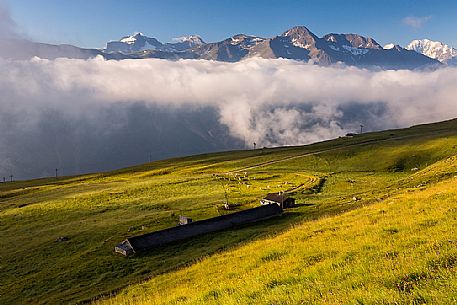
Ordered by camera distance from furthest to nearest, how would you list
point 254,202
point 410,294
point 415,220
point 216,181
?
point 216,181
point 254,202
point 415,220
point 410,294

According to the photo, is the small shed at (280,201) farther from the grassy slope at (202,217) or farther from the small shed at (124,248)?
Answer: the small shed at (124,248)

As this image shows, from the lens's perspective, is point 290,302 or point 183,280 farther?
point 183,280

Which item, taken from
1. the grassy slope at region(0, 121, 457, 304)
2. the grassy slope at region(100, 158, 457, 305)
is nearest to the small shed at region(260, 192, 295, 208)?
the grassy slope at region(0, 121, 457, 304)

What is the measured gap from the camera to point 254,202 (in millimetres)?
92625

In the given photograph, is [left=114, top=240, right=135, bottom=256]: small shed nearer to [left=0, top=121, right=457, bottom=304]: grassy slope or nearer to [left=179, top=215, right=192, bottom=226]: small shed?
[left=0, top=121, right=457, bottom=304]: grassy slope

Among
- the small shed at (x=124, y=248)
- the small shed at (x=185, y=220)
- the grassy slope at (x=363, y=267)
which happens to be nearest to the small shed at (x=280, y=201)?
the small shed at (x=185, y=220)

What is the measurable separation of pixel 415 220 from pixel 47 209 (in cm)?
10215

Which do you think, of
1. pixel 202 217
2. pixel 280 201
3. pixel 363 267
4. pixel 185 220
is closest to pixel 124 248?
pixel 185 220

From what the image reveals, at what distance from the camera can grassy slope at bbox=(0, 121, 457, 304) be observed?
91.7 ft

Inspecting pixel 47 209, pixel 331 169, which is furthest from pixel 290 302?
pixel 331 169

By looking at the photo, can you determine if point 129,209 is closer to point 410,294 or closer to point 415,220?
point 415,220

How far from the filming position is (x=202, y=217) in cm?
7956

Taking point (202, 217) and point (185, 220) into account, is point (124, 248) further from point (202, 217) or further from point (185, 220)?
point (202, 217)

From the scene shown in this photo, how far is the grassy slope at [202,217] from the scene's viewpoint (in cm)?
2795
